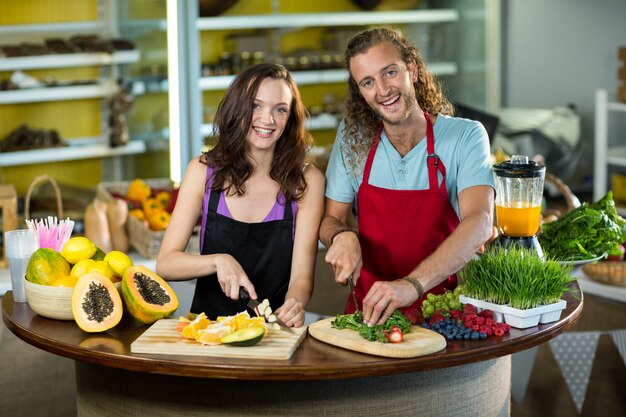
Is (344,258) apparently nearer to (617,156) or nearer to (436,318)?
(436,318)

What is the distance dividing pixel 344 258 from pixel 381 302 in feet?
0.81

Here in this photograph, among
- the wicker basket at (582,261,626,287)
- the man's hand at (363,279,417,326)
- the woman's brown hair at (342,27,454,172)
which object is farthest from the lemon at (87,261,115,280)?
the wicker basket at (582,261,626,287)

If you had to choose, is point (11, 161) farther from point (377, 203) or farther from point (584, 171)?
point (584, 171)

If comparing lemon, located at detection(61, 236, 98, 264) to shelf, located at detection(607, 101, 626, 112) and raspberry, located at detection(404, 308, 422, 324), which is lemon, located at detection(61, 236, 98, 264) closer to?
raspberry, located at detection(404, 308, 422, 324)

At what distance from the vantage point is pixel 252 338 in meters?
2.37

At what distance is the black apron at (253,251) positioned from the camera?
10.2 feet

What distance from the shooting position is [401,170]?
3.09 m

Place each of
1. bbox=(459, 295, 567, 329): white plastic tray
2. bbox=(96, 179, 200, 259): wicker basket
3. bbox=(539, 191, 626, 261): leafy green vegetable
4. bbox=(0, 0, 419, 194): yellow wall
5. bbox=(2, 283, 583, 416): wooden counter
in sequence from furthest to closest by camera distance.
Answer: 1. bbox=(0, 0, 419, 194): yellow wall
2. bbox=(96, 179, 200, 259): wicker basket
3. bbox=(539, 191, 626, 261): leafy green vegetable
4. bbox=(459, 295, 567, 329): white plastic tray
5. bbox=(2, 283, 583, 416): wooden counter

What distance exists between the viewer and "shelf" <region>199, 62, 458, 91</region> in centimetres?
652

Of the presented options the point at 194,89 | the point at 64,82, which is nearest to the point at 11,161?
the point at 64,82

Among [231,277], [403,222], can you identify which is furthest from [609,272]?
[231,277]

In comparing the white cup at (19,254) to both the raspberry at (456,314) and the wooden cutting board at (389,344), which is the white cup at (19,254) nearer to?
the wooden cutting board at (389,344)

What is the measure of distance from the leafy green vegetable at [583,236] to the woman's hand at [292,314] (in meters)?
1.06

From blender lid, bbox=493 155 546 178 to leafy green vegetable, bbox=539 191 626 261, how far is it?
0.49m
